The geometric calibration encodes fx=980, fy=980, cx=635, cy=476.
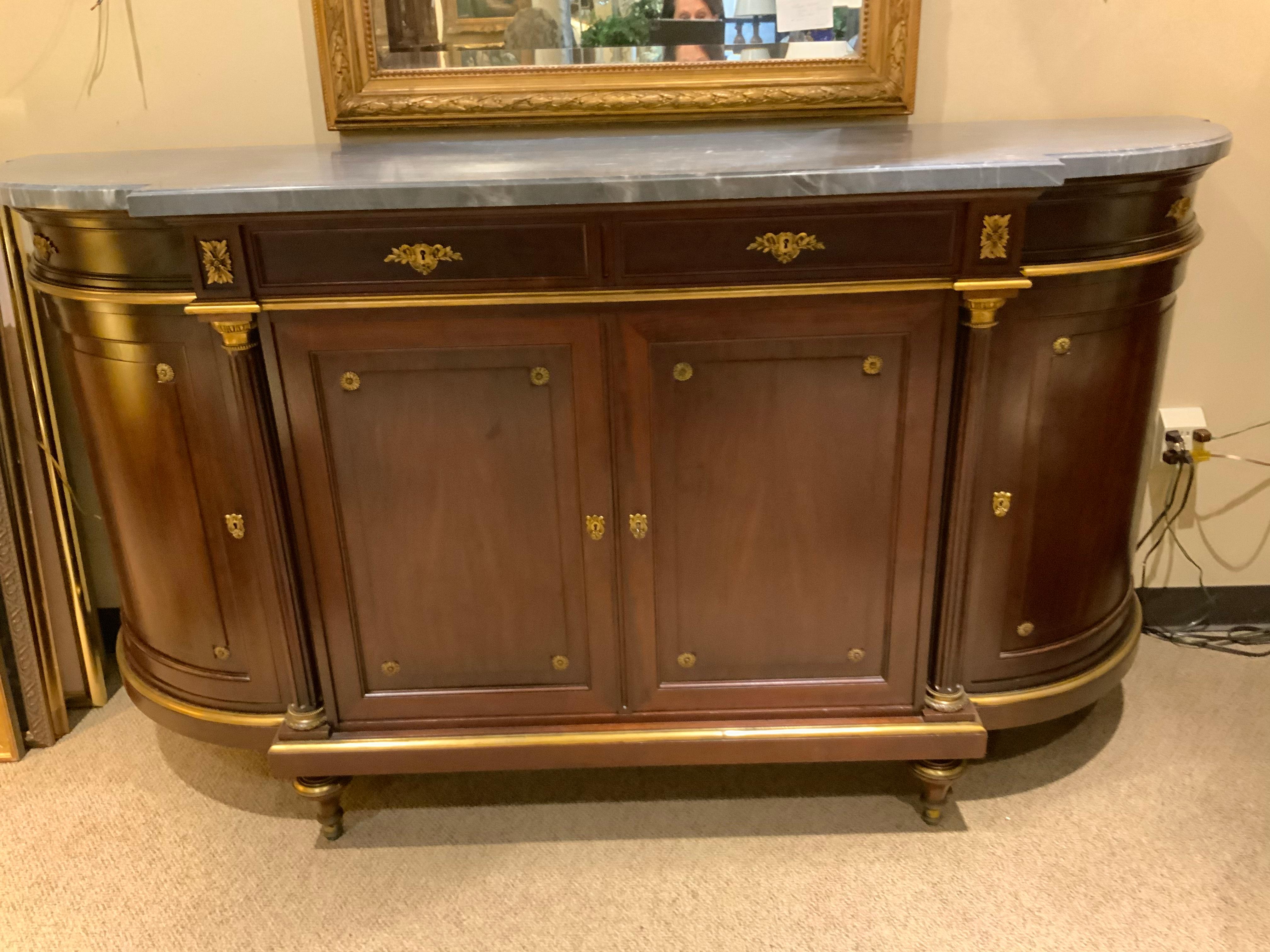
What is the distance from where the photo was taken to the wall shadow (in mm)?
1671

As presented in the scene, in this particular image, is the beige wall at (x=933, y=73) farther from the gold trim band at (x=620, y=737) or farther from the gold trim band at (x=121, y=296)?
the gold trim band at (x=620, y=737)

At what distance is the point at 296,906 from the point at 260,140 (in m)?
1.34

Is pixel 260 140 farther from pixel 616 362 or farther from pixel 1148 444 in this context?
pixel 1148 444

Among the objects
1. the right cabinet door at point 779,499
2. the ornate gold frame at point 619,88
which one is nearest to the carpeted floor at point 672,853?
the right cabinet door at point 779,499

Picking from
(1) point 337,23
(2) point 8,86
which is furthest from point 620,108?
(2) point 8,86

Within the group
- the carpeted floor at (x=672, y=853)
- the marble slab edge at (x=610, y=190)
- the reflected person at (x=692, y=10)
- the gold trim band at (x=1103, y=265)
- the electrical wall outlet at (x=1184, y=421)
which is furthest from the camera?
the electrical wall outlet at (x=1184, y=421)

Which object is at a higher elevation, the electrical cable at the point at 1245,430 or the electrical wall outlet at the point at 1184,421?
the electrical wall outlet at the point at 1184,421

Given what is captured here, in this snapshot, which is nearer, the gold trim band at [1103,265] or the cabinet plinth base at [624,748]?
the gold trim band at [1103,265]

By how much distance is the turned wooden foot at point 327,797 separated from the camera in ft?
5.26

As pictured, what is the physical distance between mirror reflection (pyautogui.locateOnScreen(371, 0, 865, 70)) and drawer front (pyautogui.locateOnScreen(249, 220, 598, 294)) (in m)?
0.60

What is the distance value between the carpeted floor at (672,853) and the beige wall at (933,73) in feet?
3.50

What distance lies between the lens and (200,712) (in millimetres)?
1635

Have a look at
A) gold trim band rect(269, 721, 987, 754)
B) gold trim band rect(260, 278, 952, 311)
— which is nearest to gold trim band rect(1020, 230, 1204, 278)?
gold trim band rect(260, 278, 952, 311)

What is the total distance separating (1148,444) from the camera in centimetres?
200
